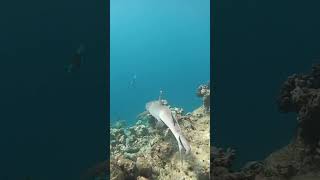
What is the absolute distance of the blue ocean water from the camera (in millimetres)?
89625

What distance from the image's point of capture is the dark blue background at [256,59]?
1370 centimetres

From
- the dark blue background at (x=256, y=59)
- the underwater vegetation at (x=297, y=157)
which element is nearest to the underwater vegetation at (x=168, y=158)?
the underwater vegetation at (x=297, y=157)

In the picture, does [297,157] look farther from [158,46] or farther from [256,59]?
[158,46]

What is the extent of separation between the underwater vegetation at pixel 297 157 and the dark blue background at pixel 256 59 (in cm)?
656
